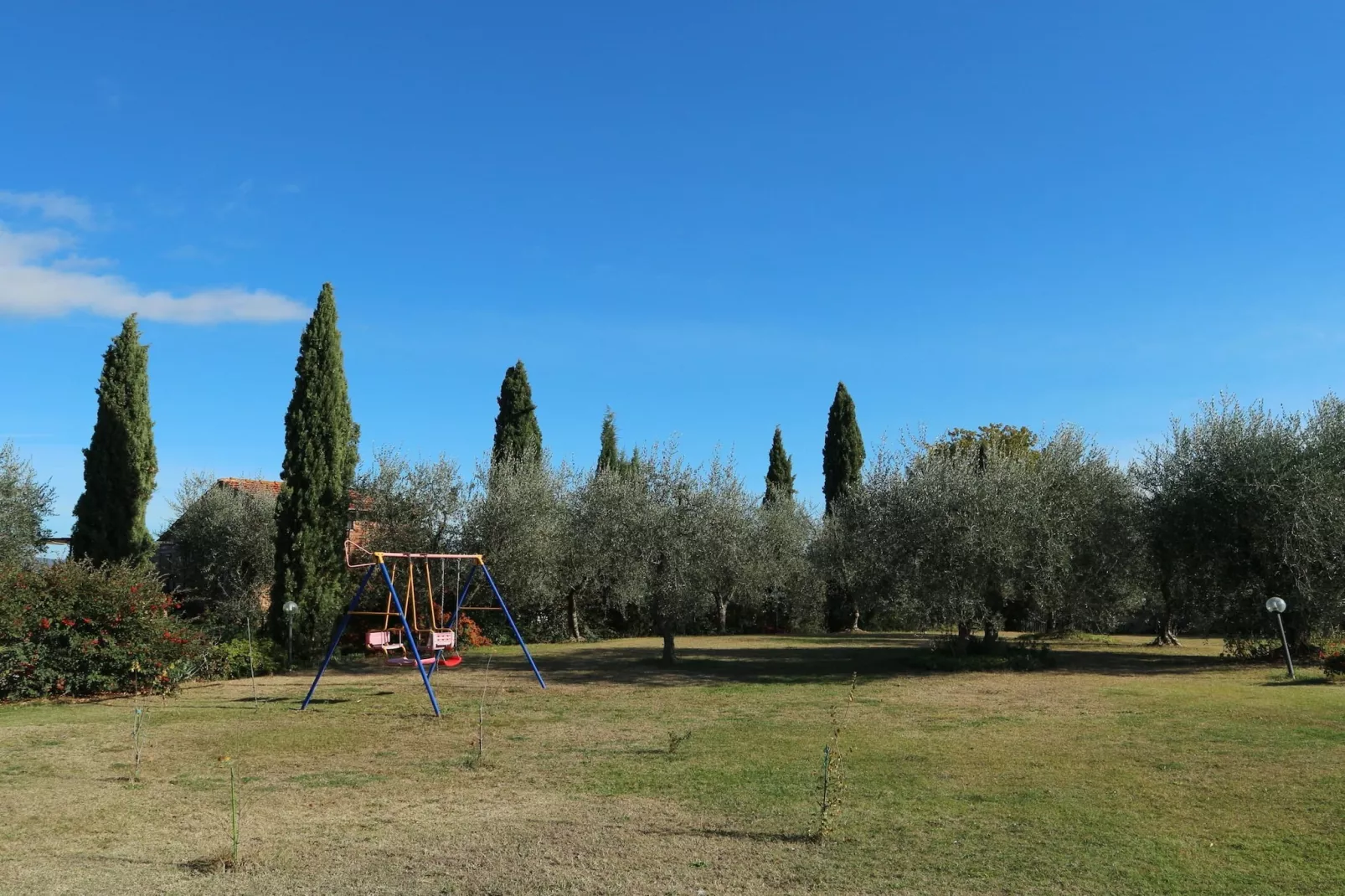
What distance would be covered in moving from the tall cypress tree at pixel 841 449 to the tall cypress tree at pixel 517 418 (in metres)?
14.1

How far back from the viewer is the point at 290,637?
65.6 ft

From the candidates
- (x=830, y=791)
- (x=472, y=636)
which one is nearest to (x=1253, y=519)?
(x=830, y=791)

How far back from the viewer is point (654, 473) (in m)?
21.3

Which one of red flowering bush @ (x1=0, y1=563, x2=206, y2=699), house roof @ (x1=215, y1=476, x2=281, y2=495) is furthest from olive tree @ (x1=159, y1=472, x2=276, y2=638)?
red flowering bush @ (x1=0, y1=563, x2=206, y2=699)

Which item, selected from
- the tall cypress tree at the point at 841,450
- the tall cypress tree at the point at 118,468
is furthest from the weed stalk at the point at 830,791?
the tall cypress tree at the point at 841,450

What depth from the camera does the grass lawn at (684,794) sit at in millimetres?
5859

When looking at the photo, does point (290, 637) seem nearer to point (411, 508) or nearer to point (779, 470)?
point (411, 508)

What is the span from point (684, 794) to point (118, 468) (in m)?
18.6

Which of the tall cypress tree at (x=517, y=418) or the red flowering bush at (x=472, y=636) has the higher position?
the tall cypress tree at (x=517, y=418)

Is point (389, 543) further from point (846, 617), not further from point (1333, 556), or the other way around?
point (1333, 556)

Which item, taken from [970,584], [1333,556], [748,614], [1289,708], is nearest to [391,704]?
[970,584]

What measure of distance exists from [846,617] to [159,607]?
27899mm

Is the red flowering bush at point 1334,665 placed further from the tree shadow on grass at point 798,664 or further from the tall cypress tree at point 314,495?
the tall cypress tree at point 314,495

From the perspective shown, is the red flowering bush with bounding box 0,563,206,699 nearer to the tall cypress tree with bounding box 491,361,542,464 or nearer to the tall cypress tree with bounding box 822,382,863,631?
the tall cypress tree with bounding box 491,361,542,464
